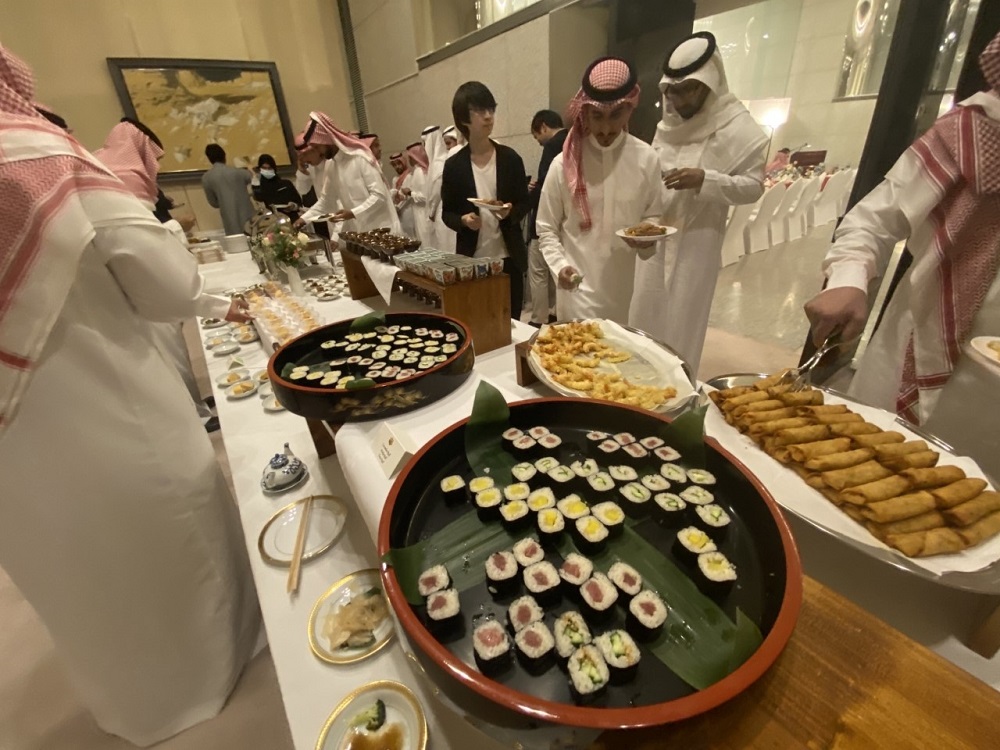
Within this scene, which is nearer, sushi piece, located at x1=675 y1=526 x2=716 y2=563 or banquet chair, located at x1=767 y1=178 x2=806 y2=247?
sushi piece, located at x1=675 y1=526 x2=716 y2=563

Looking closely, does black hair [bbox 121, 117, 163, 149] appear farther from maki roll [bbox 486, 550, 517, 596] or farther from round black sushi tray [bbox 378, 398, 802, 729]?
maki roll [bbox 486, 550, 517, 596]

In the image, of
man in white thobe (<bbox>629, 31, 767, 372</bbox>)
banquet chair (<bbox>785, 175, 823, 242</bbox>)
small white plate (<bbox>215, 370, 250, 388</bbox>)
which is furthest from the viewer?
banquet chair (<bbox>785, 175, 823, 242</bbox>)

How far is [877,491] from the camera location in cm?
76

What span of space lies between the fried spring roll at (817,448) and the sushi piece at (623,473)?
32 cm

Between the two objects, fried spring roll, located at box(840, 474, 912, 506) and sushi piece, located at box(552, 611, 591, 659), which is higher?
fried spring roll, located at box(840, 474, 912, 506)

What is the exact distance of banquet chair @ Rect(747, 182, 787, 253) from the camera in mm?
6312

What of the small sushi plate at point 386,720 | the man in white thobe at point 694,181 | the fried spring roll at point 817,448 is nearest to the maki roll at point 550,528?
the small sushi plate at point 386,720

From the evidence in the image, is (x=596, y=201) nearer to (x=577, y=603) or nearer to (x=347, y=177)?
(x=577, y=603)

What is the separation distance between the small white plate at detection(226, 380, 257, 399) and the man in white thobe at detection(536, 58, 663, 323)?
1.51 meters

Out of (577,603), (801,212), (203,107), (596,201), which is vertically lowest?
(801,212)

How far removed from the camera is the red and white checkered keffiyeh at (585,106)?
6.66ft

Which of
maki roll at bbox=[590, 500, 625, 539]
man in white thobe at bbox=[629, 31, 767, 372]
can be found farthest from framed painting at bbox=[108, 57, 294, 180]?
maki roll at bbox=[590, 500, 625, 539]

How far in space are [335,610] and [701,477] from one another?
78cm

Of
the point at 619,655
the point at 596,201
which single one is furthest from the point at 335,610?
the point at 596,201
